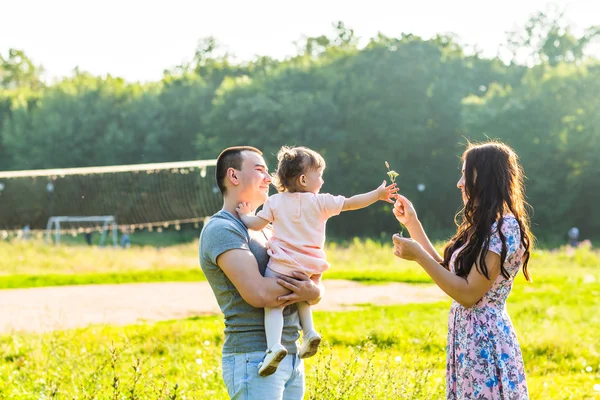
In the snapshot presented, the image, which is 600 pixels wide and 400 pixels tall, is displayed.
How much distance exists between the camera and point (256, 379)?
3510 mm

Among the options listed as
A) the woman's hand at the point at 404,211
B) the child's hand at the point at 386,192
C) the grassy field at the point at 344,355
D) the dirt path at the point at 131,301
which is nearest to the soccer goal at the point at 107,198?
the grassy field at the point at 344,355

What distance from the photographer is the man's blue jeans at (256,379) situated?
3.50m

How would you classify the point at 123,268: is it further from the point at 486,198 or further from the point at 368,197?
the point at 486,198

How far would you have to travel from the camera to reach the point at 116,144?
56312 mm

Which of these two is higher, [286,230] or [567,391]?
[286,230]

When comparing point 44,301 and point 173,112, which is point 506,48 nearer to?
point 173,112

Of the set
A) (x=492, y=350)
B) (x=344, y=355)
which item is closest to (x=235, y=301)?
(x=492, y=350)

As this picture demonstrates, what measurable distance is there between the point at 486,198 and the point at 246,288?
126 cm

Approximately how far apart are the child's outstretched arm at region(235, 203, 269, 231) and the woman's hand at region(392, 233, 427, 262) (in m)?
0.65

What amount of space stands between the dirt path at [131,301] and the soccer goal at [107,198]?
1879cm

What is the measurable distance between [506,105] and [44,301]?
123 ft

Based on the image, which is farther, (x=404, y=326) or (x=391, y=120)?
(x=391, y=120)

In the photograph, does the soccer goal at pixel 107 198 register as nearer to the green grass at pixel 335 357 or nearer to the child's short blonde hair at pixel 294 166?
the green grass at pixel 335 357

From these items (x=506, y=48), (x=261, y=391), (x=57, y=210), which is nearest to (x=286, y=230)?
(x=261, y=391)
